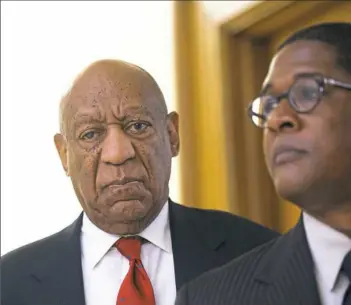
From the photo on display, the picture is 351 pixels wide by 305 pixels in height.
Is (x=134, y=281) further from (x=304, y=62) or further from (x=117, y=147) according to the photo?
(x=304, y=62)

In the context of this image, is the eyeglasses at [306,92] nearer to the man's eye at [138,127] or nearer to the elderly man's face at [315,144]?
the elderly man's face at [315,144]

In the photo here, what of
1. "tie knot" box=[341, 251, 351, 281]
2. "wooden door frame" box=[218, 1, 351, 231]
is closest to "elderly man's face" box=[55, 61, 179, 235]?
"tie knot" box=[341, 251, 351, 281]

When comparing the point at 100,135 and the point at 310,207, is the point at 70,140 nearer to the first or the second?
the point at 100,135

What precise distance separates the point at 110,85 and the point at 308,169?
248mm

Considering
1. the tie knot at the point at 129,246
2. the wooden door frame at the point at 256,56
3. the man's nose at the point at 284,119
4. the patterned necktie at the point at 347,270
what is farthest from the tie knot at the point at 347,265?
the wooden door frame at the point at 256,56

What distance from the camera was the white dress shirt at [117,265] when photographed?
67 cm

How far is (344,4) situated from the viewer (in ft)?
3.41

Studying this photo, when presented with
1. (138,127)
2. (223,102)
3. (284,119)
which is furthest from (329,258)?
(223,102)

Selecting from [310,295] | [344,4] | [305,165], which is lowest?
[310,295]

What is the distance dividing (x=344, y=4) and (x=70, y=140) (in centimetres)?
56

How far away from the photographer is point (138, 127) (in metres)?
0.67

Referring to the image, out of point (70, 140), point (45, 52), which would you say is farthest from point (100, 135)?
point (45, 52)

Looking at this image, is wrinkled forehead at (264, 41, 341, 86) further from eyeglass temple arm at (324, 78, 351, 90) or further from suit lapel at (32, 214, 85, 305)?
suit lapel at (32, 214, 85, 305)

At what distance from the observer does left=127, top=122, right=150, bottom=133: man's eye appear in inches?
26.2
